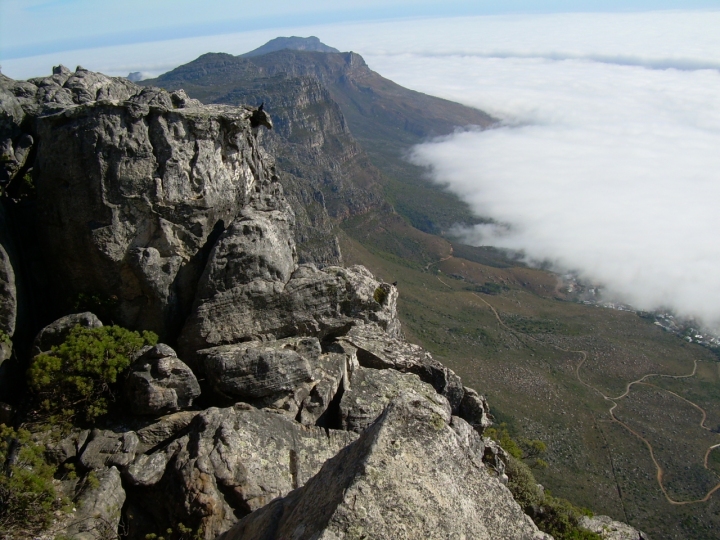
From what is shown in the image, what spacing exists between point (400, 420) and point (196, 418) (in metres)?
11.0

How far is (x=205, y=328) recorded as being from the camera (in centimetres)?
2492

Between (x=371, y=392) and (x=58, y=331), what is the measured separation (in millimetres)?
14847

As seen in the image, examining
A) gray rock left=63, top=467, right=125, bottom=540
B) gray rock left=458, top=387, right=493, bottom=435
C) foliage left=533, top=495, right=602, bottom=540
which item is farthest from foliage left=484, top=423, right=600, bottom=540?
gray rock left=63, top=467, right=125, bottom=540

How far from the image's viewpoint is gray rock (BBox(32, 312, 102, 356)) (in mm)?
22625

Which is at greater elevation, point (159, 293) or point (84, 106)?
point (84, 106)

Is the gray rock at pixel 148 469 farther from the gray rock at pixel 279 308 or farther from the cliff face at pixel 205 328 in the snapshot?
the gray rock at pixel 279 308

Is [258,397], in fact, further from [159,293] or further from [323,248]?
[323,248]

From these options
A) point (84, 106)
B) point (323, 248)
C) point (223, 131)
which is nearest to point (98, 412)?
point (84, 106)

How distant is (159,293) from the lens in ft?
84.0

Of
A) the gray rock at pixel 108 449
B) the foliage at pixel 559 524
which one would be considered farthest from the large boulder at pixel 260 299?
the foliage at pixel 559 524

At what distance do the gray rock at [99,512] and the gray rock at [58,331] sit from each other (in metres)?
7.34

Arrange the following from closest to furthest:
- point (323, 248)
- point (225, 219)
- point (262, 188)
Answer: point (225, 219) < point (262, 188) < point (323, 248)

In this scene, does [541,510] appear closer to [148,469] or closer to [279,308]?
[279,308]

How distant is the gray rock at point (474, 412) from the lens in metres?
30.2
